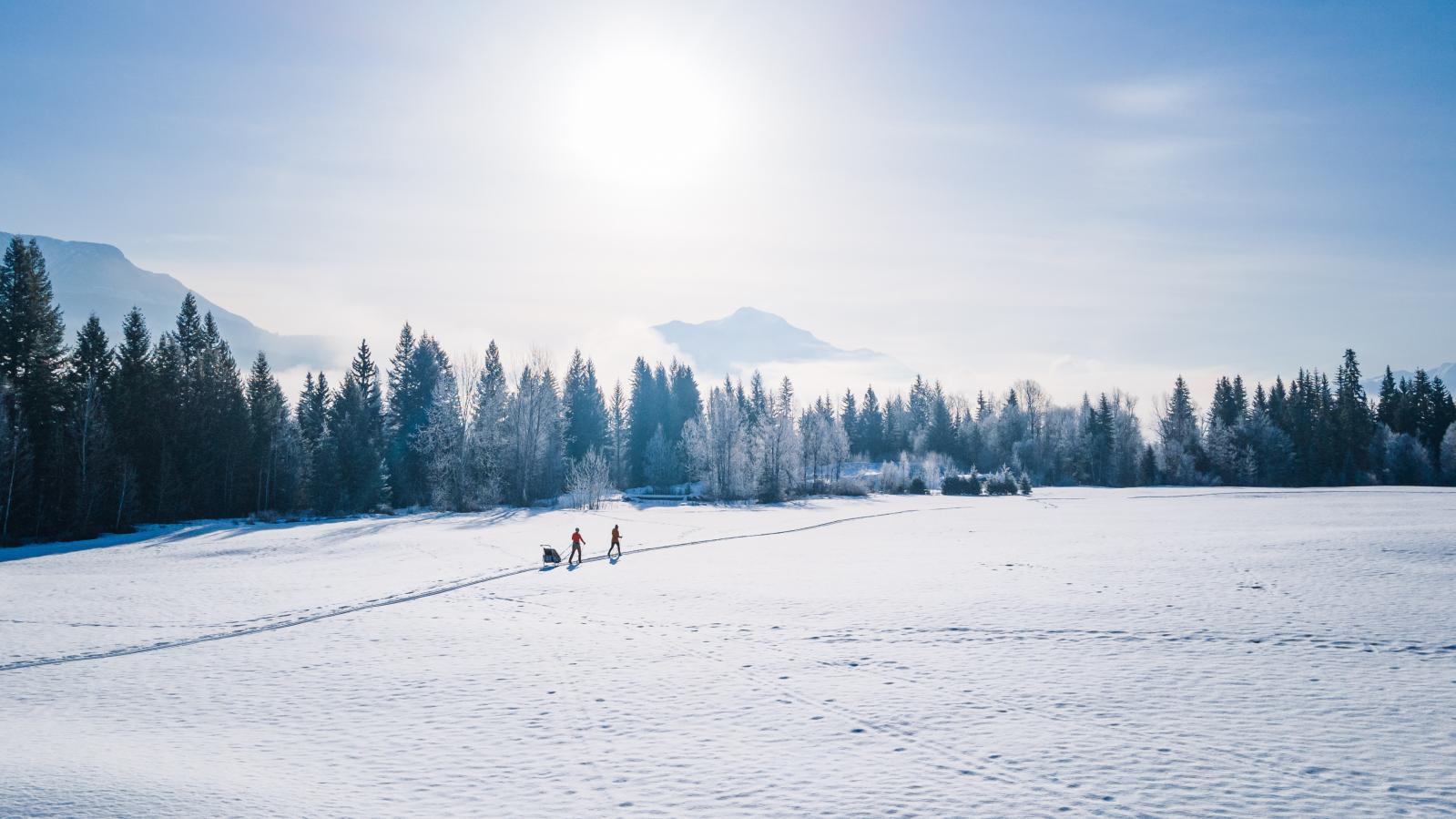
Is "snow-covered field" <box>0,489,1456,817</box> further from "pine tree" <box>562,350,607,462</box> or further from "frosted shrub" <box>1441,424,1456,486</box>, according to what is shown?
"frosted shrub" <box>1441,424,1456,486</box>

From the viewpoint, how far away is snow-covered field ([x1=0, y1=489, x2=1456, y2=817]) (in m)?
9.32

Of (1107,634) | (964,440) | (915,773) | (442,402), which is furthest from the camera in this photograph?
(964,440)

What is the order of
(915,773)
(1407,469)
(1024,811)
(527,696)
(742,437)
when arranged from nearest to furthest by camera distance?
(1024,811)
(915,773)
(527,696)
(742,437)
(1407,469)

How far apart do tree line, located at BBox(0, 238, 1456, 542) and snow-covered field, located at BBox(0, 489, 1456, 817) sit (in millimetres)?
24441

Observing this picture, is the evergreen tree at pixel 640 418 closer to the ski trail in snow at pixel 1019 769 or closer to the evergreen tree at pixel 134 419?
the evergreen tree at pixel 134 419

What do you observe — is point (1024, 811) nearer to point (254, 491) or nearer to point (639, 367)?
point (254, 491)

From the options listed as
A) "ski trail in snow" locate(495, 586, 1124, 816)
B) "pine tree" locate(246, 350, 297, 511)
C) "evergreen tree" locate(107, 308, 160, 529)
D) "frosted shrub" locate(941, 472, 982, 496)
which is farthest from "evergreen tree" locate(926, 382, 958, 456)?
"ski trail in snow" locate(495, 586, 1124, 816)

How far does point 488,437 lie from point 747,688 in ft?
201

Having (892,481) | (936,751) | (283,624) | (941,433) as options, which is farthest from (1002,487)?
(936,751)

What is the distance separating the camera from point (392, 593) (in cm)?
2395

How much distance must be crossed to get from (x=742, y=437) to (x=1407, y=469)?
88633 mm

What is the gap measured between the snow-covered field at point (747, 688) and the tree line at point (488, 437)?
80.2 feet

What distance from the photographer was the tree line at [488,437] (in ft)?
157

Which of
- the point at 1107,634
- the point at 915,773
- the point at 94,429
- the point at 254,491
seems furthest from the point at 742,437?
the point at 915,773
